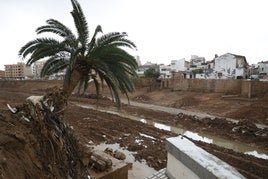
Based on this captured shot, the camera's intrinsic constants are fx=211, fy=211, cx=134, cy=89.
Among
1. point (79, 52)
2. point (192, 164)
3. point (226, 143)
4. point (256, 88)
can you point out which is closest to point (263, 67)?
point (256, 88)

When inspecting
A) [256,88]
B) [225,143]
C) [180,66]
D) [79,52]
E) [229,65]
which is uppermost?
[180,66]

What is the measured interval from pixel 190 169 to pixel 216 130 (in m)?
12.7

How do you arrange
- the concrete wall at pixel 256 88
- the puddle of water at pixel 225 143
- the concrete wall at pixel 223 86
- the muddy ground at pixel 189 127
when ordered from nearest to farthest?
the muddy ground at pixel 189 127 → the puddle of water at pixel 225 143 → the concrete wall at pixel 256 88 → the concrete wall at pixel 223 86

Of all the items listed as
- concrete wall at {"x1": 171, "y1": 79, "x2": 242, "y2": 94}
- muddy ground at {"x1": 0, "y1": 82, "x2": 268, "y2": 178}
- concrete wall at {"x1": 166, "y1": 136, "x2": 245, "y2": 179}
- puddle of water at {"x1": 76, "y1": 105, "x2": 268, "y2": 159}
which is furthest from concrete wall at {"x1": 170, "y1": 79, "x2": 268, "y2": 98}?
concrete wall at {"x1": 166, "y1": 136, "x2": 245, "y2": 179}

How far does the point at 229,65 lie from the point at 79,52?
3950 cm

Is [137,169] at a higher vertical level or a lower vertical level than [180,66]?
lower

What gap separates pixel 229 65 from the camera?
135 feet

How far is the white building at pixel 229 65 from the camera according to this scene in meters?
39.5

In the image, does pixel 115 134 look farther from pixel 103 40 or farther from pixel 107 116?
pixel 103 40

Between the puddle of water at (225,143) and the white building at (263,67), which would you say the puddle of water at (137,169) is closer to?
the puddle of water at (225,143)

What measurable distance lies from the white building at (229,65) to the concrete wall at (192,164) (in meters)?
38.9

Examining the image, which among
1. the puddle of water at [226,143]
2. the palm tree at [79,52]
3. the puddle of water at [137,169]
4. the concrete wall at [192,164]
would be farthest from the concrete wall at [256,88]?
the concrete wall at [192,164]

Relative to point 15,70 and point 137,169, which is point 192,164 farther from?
point 15,70

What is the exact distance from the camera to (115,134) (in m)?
13.0
